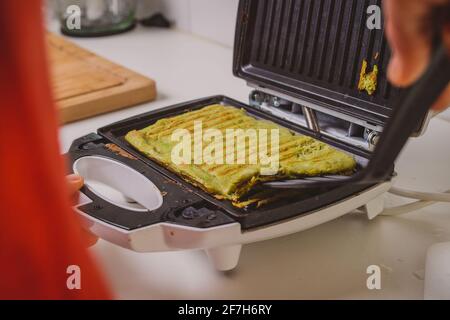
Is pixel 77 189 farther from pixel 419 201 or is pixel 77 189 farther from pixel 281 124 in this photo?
pixel 419 201

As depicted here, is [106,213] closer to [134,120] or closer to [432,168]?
[134,120]

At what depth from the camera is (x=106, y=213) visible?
624mm

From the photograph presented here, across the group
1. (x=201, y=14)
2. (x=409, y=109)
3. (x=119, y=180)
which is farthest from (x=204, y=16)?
(x=409, y=109)

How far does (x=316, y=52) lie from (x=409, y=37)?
0.58m

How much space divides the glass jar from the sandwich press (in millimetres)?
787

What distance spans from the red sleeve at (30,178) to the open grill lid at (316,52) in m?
0.54

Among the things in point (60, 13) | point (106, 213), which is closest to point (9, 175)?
point (106, 213)

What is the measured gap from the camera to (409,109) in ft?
1.00

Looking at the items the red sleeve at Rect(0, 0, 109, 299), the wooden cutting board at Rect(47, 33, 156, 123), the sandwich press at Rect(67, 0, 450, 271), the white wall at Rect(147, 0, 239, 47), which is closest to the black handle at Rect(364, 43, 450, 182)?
the sandwich press at Rect(67, 0, 450, 271)

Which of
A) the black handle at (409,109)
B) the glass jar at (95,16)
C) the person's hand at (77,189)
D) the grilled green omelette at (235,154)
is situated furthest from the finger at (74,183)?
the glass jar at (95,16)

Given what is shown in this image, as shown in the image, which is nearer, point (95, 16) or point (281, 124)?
point (281, 124)

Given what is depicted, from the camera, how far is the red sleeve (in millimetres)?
260

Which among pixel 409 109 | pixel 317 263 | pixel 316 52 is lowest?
pixel 317 263

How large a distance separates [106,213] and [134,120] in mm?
249
